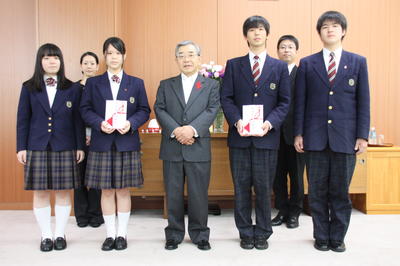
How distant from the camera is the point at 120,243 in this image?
8.16 feet

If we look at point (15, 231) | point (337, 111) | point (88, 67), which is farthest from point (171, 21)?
point (15, 231)

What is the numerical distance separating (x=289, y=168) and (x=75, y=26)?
260cm

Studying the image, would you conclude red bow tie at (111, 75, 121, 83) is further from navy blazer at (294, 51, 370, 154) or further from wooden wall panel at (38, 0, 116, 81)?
navy blazer at (294, 51, 370, 154)

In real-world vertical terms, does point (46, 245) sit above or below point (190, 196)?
below

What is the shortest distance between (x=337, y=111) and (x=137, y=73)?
255 centimetres

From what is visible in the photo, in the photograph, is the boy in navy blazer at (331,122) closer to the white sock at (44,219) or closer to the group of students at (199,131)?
the group of students at (199,131)

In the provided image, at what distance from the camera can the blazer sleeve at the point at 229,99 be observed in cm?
246

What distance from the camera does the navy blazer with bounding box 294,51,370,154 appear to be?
A: 235 cm

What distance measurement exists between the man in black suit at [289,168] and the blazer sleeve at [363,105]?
737 mm

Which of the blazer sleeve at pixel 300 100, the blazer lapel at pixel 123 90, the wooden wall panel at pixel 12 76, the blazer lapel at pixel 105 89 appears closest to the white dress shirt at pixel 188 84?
the blazer lapel at pixel 123 90

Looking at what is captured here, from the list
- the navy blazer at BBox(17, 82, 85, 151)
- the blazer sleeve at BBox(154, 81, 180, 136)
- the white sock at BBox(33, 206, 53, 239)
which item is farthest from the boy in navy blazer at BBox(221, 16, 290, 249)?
the white sock at BBox(33, 206, 53, 239)

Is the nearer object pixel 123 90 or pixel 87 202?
pixel 123 90

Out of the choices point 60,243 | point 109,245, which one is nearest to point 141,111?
point 109,245

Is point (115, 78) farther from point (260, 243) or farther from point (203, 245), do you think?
point (260, 243)
